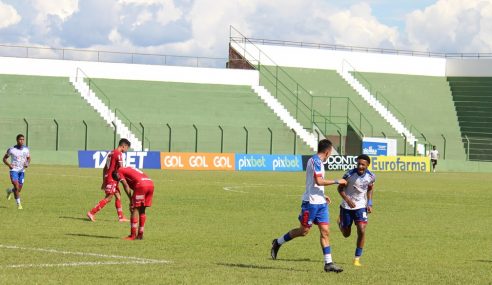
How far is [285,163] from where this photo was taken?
6688 cm

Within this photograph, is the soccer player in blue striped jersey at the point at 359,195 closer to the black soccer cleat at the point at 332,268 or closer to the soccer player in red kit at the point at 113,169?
the black soccer cleat at the point at 332,268

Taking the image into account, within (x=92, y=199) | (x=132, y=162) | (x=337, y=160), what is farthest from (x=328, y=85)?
(x=92, y=199)

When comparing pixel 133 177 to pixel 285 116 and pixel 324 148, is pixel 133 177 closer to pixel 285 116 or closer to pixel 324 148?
pixel 324 148

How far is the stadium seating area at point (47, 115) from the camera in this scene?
216 feet

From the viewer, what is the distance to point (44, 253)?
17.2 m

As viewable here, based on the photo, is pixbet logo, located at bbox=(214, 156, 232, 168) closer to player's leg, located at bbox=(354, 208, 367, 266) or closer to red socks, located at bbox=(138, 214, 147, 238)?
red socks, located at bbox=(138, 214, 147, 238)

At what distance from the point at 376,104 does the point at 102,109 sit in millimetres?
24364

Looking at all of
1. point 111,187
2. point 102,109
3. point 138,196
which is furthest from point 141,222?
point 102,109

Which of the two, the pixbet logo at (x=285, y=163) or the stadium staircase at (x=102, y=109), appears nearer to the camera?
the pixbet logo at (x=285, y=163)

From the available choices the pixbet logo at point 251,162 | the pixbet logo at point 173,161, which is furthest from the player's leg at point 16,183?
the pixbet logo at point 251,162

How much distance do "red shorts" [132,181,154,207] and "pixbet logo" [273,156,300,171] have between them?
46178 millimetres

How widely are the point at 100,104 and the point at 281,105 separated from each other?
14487 millimetres

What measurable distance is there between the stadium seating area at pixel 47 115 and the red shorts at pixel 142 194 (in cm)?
4503

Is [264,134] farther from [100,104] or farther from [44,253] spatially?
[44,253]
